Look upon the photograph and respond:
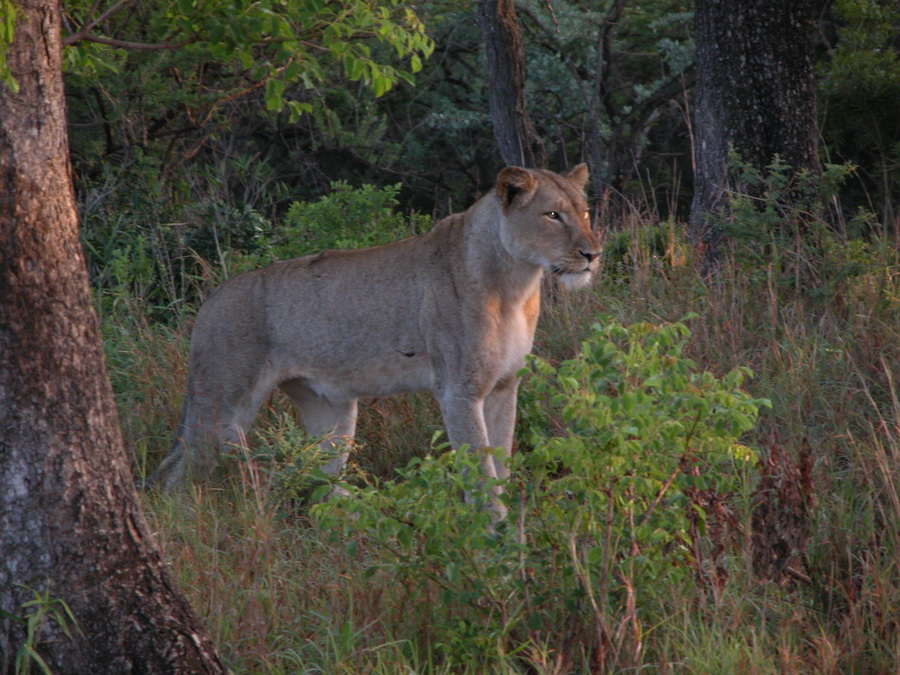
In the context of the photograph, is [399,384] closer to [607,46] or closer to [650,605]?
[650,605]

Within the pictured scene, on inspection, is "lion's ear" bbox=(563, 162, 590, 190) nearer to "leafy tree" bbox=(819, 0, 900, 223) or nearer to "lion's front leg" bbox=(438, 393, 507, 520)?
"lion's front leg" bbox=(438, 393, 507, 520)

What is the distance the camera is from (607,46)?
613 inches

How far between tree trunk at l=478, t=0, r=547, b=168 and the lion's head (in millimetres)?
4391

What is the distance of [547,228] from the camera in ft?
18.4

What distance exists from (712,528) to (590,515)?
0.83 metres

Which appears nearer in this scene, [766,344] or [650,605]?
[650,605]

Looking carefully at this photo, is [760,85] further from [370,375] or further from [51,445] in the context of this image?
[51,445]

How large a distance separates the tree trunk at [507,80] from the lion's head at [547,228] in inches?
173

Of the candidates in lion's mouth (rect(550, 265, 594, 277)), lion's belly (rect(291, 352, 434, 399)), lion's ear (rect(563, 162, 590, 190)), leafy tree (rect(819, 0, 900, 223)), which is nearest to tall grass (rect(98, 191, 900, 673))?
lion's belly (rect(291, 352, 434, 399))

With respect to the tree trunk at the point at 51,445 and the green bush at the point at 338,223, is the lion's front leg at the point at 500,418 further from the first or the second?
the green bush at the point at 338,223

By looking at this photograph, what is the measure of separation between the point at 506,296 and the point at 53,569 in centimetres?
297

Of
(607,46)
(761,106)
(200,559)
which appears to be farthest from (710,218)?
(607,46)

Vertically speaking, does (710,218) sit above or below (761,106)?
below

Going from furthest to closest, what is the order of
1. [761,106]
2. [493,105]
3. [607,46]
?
1. [607,46]
2. [493,105]
3. [761,106]
